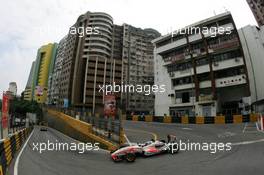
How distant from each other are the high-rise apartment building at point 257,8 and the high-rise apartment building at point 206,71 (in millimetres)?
9595

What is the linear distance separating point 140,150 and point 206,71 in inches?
1468

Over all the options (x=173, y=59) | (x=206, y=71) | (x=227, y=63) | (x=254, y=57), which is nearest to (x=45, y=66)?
(x=173, y=59)

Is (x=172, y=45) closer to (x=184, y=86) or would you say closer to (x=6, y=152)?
(x=184, y=86)

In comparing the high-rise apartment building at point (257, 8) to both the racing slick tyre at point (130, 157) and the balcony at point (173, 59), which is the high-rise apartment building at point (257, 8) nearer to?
the balcony at point (173, 59)

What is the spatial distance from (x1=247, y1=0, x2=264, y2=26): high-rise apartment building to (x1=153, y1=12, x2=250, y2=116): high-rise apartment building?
378 inches

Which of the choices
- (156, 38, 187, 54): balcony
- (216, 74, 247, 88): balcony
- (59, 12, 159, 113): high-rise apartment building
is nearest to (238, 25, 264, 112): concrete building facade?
(216, 74, 247, 88): balcony

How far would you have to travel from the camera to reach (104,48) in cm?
9931

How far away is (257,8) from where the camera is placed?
107 ft

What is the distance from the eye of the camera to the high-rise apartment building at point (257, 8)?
3212cm

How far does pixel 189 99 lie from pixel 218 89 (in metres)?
6.30

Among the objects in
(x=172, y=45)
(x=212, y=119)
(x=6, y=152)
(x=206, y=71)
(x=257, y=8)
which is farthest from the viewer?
(x=172, y=45)

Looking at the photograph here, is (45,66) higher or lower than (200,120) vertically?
higher

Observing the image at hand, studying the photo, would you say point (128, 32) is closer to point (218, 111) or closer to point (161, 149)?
point (218, 111)

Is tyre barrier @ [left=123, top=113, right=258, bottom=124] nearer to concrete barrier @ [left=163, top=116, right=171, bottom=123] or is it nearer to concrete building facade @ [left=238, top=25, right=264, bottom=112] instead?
concrete barrier @ [left=163, top=116, right=171, bottom=123]
